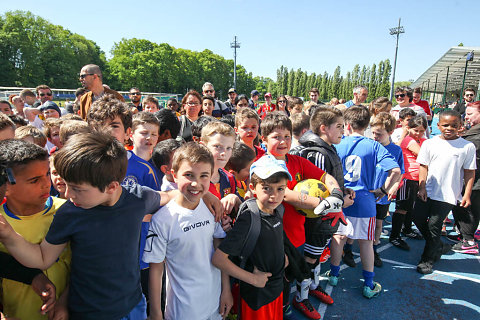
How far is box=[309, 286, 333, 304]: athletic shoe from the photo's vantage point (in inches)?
122

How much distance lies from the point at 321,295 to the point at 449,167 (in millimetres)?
2597

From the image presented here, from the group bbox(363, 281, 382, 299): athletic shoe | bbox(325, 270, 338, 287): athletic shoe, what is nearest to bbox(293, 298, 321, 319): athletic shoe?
bbox(325, 270, 338, 287): athletic shoe

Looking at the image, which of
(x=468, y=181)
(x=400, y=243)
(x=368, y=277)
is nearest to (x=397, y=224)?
(x=400, y=243)

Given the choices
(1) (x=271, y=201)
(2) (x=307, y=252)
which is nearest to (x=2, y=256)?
(1) (x=271, y=201)

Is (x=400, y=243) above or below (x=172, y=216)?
below

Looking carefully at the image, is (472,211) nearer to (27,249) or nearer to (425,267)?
(425,267)

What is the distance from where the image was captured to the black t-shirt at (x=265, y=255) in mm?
1926

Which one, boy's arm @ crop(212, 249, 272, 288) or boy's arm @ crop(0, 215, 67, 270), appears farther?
boy's arm @ crop(212, 249, 272, 288)

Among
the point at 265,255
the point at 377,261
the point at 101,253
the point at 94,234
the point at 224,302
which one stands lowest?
the point at 377,261

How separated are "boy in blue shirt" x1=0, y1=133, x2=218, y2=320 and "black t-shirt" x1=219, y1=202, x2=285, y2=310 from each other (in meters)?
0.67

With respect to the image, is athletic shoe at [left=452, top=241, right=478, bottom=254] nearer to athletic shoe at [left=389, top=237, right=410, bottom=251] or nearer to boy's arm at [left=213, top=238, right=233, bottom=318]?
athletic shoe at [left=389, top=237, right=410, bottom=251]

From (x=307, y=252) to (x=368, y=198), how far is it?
3.58 feet

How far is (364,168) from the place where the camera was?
3209 mm

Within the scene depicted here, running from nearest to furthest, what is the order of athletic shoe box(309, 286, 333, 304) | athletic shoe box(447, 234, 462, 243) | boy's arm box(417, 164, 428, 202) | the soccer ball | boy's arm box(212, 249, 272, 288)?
boy's arm box(212, 249, 272, 288)
the soccer ball
athletic shoe box(309, 286, 333, 304)
boy's arm box(417, 164, 428, 202)
athletic shoe box(447, 234, 462, 243)
